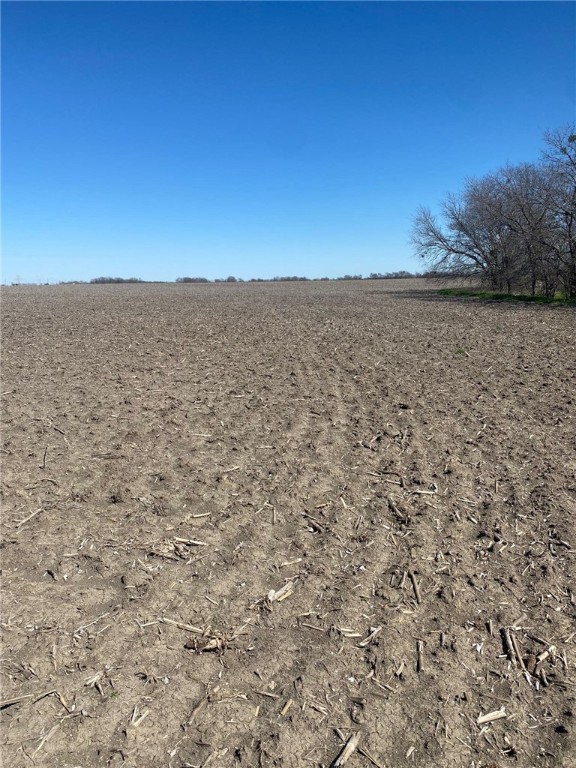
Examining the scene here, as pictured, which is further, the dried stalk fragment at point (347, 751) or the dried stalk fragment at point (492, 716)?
the dried stalk fragment at point (492, 716)

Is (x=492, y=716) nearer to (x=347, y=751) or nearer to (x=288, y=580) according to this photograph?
(x=347, y=751)

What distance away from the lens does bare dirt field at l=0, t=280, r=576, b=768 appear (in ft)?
8.76

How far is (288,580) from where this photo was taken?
3873 mm

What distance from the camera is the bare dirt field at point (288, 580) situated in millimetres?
2670

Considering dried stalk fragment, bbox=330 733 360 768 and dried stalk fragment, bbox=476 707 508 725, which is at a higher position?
dried stalk fragment, bbox=330 733 360 768

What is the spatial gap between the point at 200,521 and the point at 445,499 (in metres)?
2.55

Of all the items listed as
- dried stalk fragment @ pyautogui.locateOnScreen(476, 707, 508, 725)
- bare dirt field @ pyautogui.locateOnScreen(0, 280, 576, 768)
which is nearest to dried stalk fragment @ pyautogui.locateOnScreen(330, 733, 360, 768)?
bare dirt field @ pyautogui.locateOnScreen(0, 280, 576, 768)

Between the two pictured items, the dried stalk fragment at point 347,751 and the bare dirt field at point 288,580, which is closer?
the dried stalk fragment at point 347,751

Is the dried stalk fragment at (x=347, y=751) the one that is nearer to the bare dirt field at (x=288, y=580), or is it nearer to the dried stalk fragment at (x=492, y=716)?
the bare dirt field at (x=288, y=580)

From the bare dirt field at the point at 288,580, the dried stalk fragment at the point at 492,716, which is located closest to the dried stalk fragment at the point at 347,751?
the bare dirt field at the point at 288,580

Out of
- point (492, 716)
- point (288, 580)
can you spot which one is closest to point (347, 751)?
point (492, 716)

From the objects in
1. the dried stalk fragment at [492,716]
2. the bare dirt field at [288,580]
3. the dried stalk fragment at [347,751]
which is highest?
the bare dirt field at [288,580]

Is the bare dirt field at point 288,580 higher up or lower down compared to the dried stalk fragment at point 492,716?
higher up

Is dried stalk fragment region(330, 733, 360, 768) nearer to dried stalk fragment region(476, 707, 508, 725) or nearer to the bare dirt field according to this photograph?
the bare dirt field
